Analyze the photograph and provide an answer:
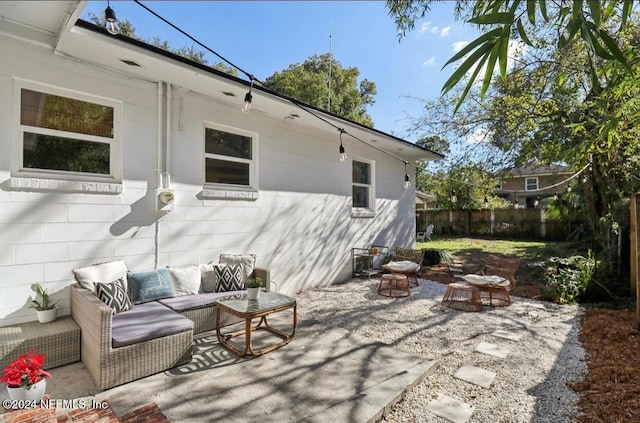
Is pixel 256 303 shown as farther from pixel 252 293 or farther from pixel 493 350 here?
pixel 493 350

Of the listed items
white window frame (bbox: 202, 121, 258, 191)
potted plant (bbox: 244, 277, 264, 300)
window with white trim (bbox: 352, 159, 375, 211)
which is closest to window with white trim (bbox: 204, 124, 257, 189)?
white window frame (bbox: 202, 121, 258, 191)

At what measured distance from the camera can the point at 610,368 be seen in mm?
3166

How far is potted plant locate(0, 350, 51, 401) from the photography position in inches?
79.6

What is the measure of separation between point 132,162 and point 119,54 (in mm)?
1308

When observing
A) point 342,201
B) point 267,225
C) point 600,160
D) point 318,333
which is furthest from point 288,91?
point 318,333

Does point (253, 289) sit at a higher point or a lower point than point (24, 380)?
higher

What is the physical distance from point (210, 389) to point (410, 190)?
8.23m

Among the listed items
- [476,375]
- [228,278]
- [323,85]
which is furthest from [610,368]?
[323,85]

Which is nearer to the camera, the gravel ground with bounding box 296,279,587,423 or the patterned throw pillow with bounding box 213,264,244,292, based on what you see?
the gravel ground with bounding box 296,279,587,423

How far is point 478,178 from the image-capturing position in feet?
30.5

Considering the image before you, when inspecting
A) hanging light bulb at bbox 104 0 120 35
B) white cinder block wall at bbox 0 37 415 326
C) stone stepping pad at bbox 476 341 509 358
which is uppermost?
hanging light bulb at bbox 104 0 120 35

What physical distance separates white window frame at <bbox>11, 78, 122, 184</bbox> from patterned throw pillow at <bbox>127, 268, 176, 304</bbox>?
45.7 inches

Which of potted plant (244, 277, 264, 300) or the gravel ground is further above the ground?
potted plant (244, 277, 264, 300)

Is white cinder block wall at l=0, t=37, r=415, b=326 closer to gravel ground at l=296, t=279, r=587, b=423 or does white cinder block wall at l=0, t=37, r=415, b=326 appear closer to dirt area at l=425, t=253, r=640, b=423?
gravel ground at l=296, t=279, r=587, b=423
